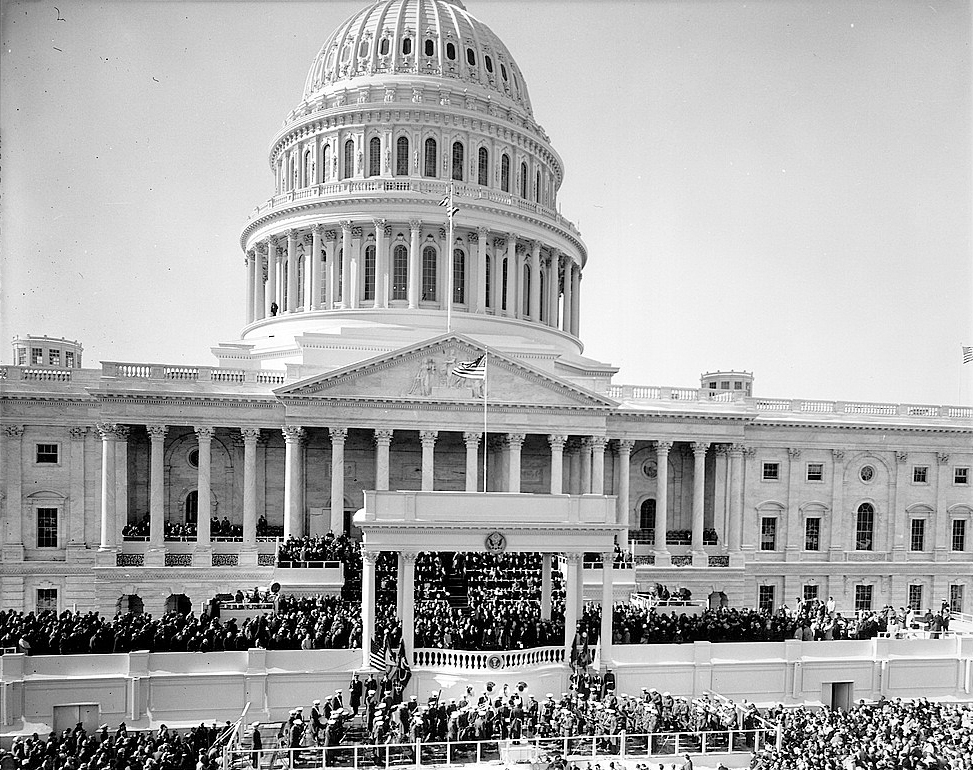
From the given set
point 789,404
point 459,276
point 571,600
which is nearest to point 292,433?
point 459,276

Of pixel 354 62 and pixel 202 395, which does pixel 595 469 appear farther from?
pixel 354 62

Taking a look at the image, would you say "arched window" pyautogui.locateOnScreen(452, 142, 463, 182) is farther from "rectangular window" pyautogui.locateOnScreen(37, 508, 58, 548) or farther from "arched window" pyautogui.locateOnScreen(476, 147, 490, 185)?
"rectangular window" pyautogui.locateOnScreen(37, 508, 58, 548)

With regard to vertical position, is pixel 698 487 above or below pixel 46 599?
above

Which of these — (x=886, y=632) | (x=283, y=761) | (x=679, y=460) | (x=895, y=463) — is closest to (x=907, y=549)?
(x=895, y=463)

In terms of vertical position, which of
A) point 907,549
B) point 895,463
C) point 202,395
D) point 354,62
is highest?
point 354,62

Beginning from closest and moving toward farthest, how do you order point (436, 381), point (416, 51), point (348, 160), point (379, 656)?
point (379, 656) → point (436, 381) → point (348, 160) → point (416, 51)

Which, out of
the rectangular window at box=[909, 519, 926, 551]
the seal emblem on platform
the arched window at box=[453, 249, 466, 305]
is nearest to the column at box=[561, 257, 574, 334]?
the arched window at box=[453, 249, 466, 305]

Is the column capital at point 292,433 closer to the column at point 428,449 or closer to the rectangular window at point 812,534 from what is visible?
the column at point 428,449

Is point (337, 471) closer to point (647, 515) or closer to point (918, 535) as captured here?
point (647, 515)
